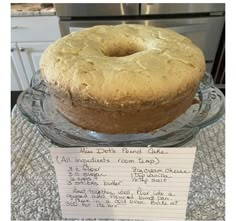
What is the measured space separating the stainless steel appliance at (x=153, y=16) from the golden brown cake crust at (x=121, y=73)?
90 cm

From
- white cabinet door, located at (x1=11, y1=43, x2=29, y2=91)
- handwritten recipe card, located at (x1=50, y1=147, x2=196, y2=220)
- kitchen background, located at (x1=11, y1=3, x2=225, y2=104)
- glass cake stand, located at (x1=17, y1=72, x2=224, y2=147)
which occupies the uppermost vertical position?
kitchen background, located at (x1=11, y1=3, x2=225, y2=104)

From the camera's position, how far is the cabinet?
138cm

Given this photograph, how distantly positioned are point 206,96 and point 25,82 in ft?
4.58

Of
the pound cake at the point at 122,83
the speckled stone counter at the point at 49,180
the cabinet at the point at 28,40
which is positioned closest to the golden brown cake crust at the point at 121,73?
the pound cake at the point at 122,83

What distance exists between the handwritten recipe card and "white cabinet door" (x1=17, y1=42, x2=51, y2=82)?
1.19 metres

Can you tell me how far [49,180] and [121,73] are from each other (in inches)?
10.0

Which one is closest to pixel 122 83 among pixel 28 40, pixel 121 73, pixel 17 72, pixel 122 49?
pixel 121 73

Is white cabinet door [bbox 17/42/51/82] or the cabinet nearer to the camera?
the cabinet

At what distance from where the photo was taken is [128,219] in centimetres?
47

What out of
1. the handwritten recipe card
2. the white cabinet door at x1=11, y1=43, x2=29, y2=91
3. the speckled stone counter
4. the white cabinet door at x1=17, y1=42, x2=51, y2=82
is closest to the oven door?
the white cabinet door at x1=17, y1=42, x2=51, y2=82

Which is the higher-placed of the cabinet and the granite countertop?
the granite countertop

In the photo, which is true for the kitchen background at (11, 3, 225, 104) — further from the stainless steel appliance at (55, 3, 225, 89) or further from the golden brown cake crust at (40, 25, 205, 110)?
the golden brown cake crust at (40, 25, 205, 110)

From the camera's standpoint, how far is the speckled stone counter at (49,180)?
462 millimetres

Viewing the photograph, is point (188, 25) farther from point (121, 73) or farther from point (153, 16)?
point (121, 73)
